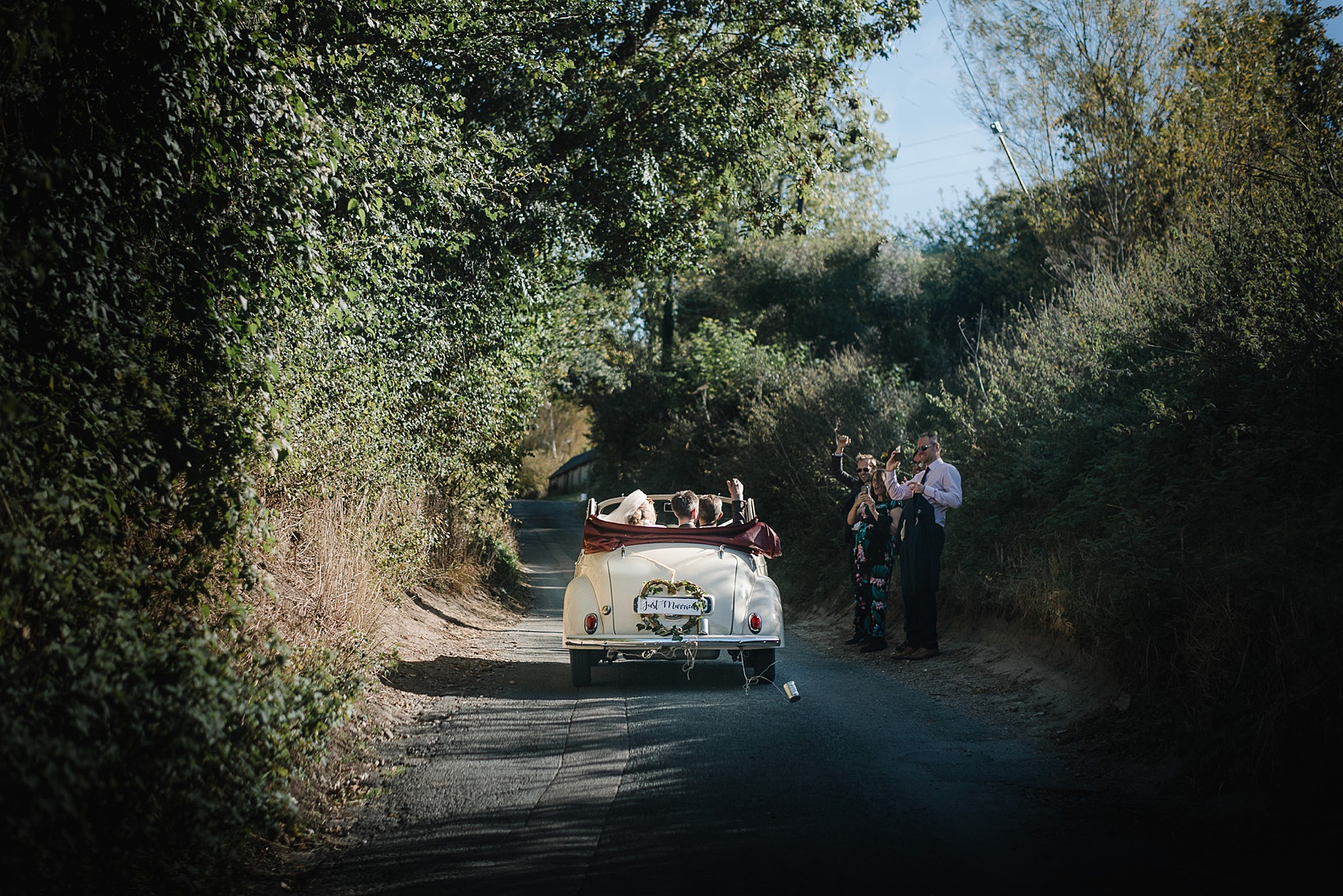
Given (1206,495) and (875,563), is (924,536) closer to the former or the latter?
(875,563)

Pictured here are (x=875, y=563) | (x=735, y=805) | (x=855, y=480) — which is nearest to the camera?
(x=735, y=805)

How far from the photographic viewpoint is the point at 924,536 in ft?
34.0

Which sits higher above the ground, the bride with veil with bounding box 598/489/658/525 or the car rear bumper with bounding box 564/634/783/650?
the bride with veil with bounding box 598/489/658/525

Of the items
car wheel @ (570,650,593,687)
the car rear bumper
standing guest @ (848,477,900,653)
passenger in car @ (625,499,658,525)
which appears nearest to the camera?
the car rear bumper

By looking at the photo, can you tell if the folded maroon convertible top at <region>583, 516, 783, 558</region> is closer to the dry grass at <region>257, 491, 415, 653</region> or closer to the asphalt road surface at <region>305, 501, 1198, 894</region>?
the asphalt road surface at <region>305, 501, 1198, 894</region>

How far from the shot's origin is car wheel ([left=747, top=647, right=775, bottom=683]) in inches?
359

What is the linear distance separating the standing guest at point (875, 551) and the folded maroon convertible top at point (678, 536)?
2180 mm

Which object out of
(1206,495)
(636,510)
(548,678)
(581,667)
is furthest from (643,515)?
(1206,495)

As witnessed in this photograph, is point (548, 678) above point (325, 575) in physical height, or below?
below

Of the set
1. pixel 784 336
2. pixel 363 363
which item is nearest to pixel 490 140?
pixel 363 363

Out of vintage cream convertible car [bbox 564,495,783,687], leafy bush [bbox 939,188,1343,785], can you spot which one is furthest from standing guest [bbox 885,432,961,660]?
vintage cream convertible car [bbox 564,495,783,687]

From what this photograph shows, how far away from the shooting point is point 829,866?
424 centimetres

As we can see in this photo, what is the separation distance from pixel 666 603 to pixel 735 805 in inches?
134

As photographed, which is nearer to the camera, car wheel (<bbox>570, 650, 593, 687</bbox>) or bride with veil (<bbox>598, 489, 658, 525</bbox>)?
car wheel (<bbox>570, 650, 593, 687</bbox>)
